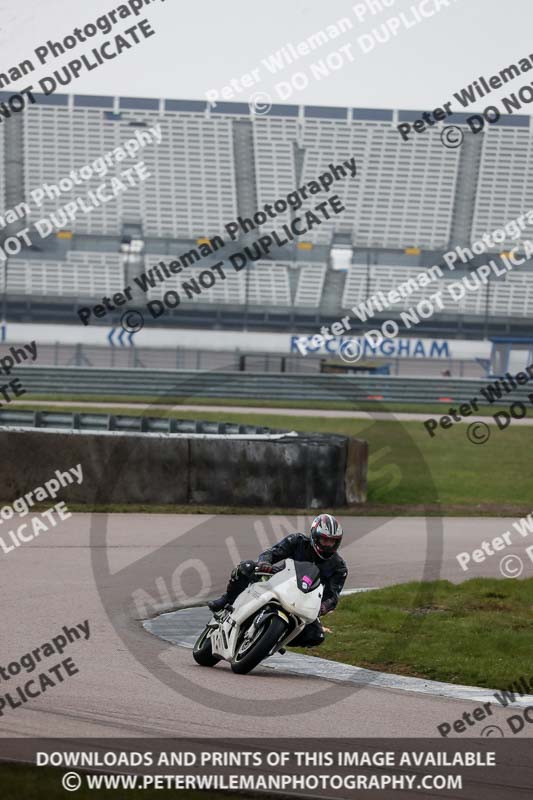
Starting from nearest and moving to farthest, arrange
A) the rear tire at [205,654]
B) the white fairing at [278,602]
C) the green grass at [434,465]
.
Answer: the white fairing at [278,602] → the rear tire at [205,654] → the green grass at [434,465]

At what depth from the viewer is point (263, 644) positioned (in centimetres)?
828

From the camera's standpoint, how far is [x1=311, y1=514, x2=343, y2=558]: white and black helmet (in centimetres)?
867

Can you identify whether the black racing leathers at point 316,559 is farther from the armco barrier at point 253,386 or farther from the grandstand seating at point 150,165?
the grandstand seating at point 150,165

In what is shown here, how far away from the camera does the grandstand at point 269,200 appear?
5822 centimetres

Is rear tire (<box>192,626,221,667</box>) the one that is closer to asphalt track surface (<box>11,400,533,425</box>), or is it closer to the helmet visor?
the helmet visor

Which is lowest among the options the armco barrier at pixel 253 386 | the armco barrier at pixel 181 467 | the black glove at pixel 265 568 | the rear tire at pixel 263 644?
the armco barrier at pixel 253 386

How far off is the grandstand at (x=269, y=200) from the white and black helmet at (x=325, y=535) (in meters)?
47.8

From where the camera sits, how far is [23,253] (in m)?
60.8

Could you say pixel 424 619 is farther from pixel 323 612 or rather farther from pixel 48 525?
pixel 48 525

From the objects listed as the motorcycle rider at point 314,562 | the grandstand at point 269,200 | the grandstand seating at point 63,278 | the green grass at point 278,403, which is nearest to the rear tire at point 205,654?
the motorcycle rider at point 314,562

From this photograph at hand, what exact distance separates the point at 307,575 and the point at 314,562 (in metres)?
0.43

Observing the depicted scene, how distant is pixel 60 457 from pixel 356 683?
29.9 ft

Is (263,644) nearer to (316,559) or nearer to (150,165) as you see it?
(316,559)

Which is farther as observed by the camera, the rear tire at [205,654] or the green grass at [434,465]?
A: the green grass at [434,465]
